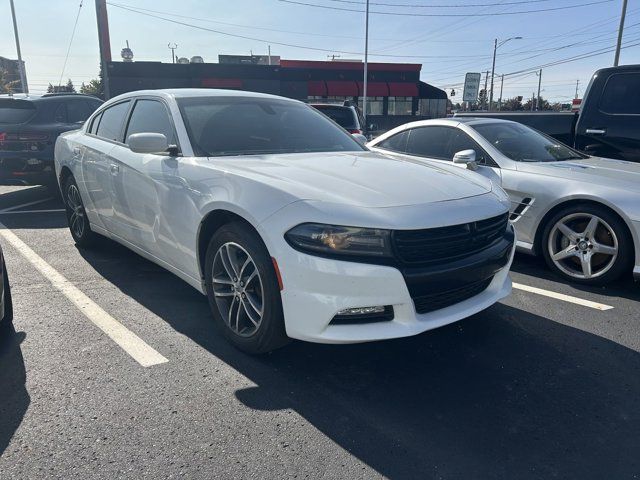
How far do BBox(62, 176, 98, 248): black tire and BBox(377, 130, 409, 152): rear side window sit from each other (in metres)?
3.45

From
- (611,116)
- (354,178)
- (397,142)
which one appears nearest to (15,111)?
(397,142)

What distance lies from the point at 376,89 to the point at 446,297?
38731mm

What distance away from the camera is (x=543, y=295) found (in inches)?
170

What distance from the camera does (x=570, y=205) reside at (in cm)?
461

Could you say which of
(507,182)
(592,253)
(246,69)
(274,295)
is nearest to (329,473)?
(274,295)

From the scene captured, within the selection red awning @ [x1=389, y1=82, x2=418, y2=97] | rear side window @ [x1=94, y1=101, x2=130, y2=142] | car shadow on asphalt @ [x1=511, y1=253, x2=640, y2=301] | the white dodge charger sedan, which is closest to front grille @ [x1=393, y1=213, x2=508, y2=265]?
the white dodge charger sedan

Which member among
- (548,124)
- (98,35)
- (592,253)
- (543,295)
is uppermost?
(98,35)

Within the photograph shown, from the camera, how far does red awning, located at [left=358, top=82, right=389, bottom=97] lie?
39312 millimetres

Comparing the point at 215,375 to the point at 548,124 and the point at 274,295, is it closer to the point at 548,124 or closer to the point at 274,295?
the point at 274,295

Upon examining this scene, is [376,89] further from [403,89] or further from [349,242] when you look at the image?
[349,242]

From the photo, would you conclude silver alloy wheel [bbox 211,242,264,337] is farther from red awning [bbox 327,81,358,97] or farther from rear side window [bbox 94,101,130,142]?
red awning [bbox 327,81,358,97]

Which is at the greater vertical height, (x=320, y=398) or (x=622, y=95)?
(x=622, y=95)

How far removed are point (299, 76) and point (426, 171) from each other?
36.7 m

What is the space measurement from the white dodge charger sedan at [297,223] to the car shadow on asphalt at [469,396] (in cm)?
33
